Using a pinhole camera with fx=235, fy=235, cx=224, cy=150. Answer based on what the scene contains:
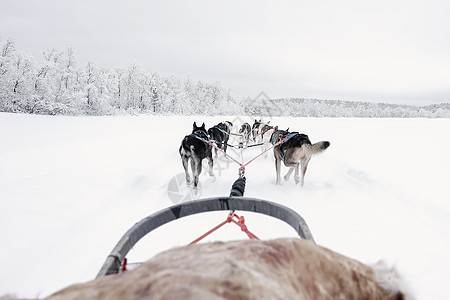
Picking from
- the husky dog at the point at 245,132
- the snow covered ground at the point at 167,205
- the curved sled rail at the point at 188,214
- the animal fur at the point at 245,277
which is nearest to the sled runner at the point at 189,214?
the curved sled rail at the point at 188,214

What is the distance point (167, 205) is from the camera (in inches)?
170

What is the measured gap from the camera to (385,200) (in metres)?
4.36

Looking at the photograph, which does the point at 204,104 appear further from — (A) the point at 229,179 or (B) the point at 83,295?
(B) the point at 83,295

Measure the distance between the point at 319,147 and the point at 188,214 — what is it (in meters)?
4.04

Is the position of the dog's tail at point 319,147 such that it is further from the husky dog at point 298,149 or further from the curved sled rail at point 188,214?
the curved sled rail at point 188,214

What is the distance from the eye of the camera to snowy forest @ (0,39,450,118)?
27.4 metres

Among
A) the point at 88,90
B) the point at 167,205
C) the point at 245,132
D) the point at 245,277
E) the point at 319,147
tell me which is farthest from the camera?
the point at 88,90

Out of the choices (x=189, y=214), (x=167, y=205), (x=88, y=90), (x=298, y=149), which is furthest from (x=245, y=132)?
(x=88, y=90)

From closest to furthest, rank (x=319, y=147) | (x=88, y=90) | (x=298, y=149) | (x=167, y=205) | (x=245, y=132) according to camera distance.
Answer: (x=167, y=205)
(x=319, y=147)
(x=298, y=149)
(x=245, y=132)
(x=88, y=90)

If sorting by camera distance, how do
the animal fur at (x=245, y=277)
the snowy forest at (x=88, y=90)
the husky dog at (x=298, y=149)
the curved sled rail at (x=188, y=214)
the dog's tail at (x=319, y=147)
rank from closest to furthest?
the animal fur at (x=245, y=277), the curved sled rail at (x=188, y=214), the dog's tail at (x=319, y=147), the husky dog at (x=298, y=149), the snowy forest at (x=88, y=90)

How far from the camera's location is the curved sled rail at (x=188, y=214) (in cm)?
103

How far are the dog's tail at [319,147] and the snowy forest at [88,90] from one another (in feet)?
26.6

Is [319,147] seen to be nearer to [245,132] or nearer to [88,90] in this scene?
[245,132]

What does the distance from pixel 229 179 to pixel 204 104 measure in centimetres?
6023
